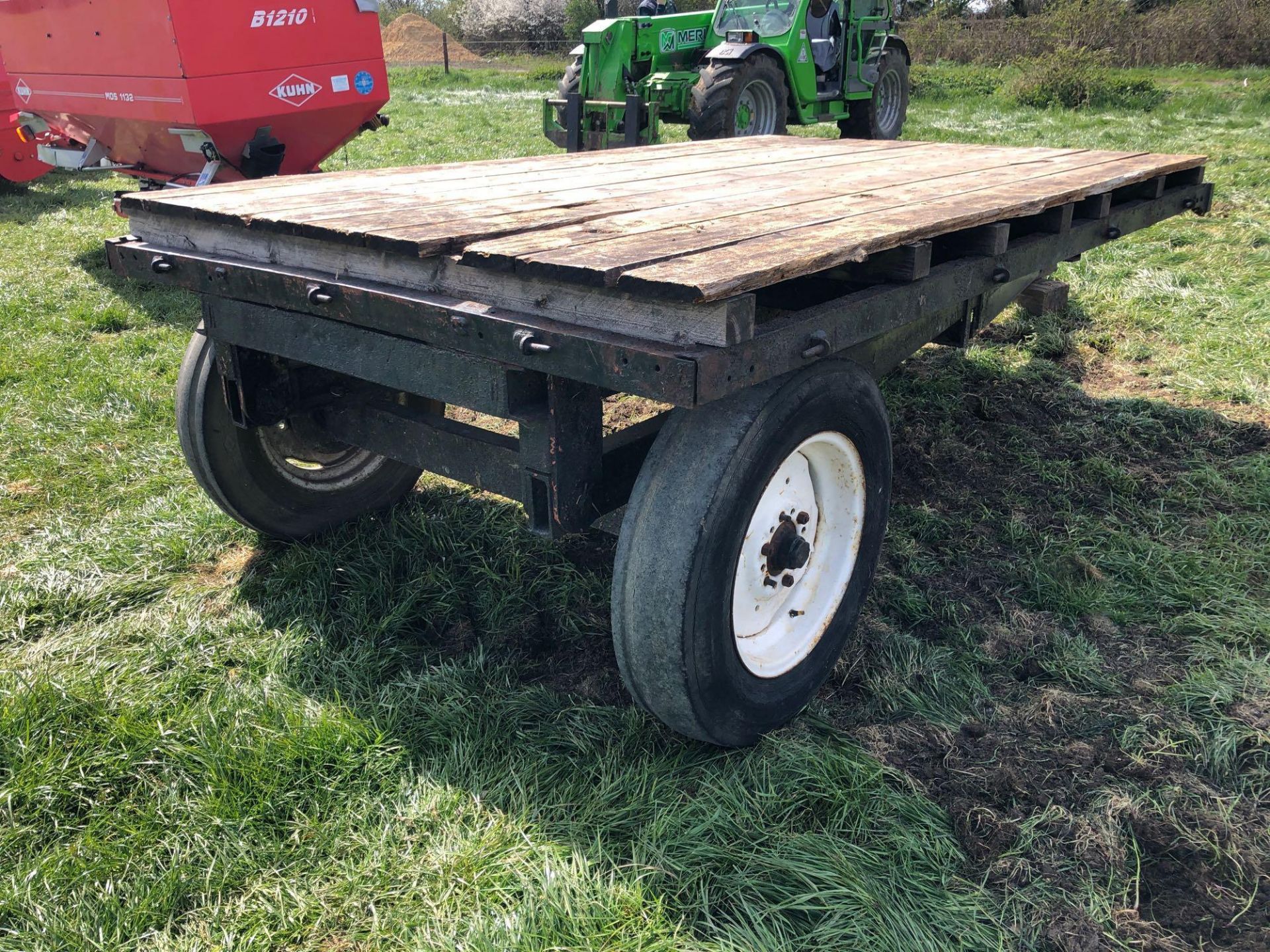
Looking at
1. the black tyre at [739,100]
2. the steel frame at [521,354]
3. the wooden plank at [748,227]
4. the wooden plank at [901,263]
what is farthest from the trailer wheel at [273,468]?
the black tyre at [739,100]

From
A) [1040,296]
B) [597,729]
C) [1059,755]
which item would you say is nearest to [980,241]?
[1059,755]

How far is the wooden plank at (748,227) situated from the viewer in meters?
2.00

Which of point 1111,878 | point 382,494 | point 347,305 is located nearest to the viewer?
point 1111,878

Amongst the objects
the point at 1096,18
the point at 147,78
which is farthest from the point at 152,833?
the point at 1096,18

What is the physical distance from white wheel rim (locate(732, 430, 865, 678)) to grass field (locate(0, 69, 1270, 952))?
0.72 feet

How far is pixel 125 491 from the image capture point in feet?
12.9

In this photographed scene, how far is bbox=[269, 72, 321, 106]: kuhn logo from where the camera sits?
648 cm

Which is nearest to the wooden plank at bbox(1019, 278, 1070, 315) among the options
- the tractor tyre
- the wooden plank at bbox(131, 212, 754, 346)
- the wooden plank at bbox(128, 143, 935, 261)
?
the wooden plank at bbox(128, 143, 935, 261)

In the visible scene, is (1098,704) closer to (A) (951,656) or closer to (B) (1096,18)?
(A) (951,656)

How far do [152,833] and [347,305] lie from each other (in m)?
1.26

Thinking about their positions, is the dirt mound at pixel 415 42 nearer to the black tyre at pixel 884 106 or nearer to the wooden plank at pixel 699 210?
the black tyre at pixel 884 106

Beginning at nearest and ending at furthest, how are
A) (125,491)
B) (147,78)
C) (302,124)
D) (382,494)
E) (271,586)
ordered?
1. (271,586)
2. (382,494)
3. (125,491)
4. (147,78)
5. (302,124)

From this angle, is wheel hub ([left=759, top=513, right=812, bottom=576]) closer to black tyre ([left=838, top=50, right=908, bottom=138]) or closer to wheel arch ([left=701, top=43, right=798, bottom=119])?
wheel arch ([left=701, top=43, right=798, bottom=119])

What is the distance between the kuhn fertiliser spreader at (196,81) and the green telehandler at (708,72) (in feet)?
11.7
